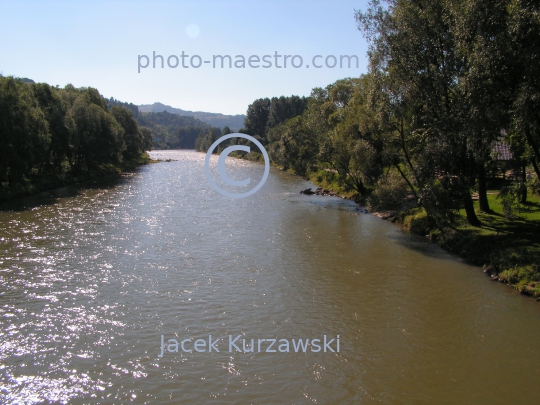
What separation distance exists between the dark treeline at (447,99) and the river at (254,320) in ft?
14.6

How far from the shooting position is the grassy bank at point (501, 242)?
1727 centimetres

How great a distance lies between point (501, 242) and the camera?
20266 mm

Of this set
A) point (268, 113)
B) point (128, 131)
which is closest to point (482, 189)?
point (128, 131)

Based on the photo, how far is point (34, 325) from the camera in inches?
547

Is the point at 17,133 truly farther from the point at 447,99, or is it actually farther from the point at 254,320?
the point at 447,99

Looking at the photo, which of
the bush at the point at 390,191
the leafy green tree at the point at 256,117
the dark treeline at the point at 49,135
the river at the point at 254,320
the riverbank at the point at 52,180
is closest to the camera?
the river at the point at 254,320

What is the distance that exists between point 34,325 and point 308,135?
136 ft

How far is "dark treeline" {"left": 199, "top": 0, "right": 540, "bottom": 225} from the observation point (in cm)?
1697

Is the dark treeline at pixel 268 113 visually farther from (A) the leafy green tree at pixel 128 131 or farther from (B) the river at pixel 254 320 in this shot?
(B) the river at pixel 254 320

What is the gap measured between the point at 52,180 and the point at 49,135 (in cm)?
744

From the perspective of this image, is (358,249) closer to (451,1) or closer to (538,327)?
(538,327)

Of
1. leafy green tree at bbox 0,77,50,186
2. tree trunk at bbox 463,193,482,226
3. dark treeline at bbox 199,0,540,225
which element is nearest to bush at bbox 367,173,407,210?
dark treeline at bbox 199,0,540,225

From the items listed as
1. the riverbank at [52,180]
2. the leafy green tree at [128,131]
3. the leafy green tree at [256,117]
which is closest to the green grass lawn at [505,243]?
the riverbank at [52,180]

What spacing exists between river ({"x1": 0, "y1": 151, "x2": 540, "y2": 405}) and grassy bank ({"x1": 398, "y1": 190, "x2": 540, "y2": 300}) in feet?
2.30
